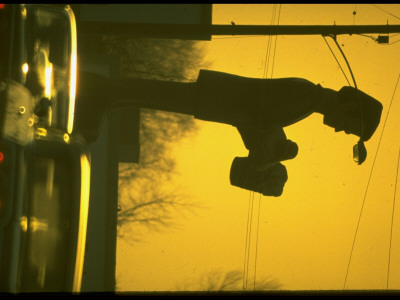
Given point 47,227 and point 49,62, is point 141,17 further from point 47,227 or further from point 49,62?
point 47,227

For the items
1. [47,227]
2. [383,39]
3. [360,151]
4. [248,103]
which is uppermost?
[383,39]

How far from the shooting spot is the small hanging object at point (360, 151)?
311 centimetres

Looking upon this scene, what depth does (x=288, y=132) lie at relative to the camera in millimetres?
3100

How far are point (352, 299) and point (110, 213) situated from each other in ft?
5.38

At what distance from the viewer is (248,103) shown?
9.86 feet

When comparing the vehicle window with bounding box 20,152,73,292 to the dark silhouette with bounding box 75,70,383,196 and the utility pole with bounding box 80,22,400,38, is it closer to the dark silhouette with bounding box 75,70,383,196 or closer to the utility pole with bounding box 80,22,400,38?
the dark silhouette with bounding box 75,70,383,196

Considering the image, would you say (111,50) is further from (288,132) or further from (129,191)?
(288,132)

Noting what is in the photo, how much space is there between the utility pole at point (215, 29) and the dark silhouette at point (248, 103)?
0.55 metres

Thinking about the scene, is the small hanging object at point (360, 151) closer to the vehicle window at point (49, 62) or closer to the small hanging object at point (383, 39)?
the small hanging object at point (383, 39)

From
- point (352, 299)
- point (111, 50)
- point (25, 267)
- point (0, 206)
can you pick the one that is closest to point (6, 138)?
point (0, 206)

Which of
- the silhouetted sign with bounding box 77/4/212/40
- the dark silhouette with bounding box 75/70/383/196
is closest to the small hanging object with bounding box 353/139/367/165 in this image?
the dark silhouette with bounding box 75/70/383/196

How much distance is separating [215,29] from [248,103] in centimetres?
76

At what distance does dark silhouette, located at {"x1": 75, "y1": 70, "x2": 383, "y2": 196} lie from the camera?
2.96 meters

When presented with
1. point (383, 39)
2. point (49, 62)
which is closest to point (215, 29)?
point (383, 39)
